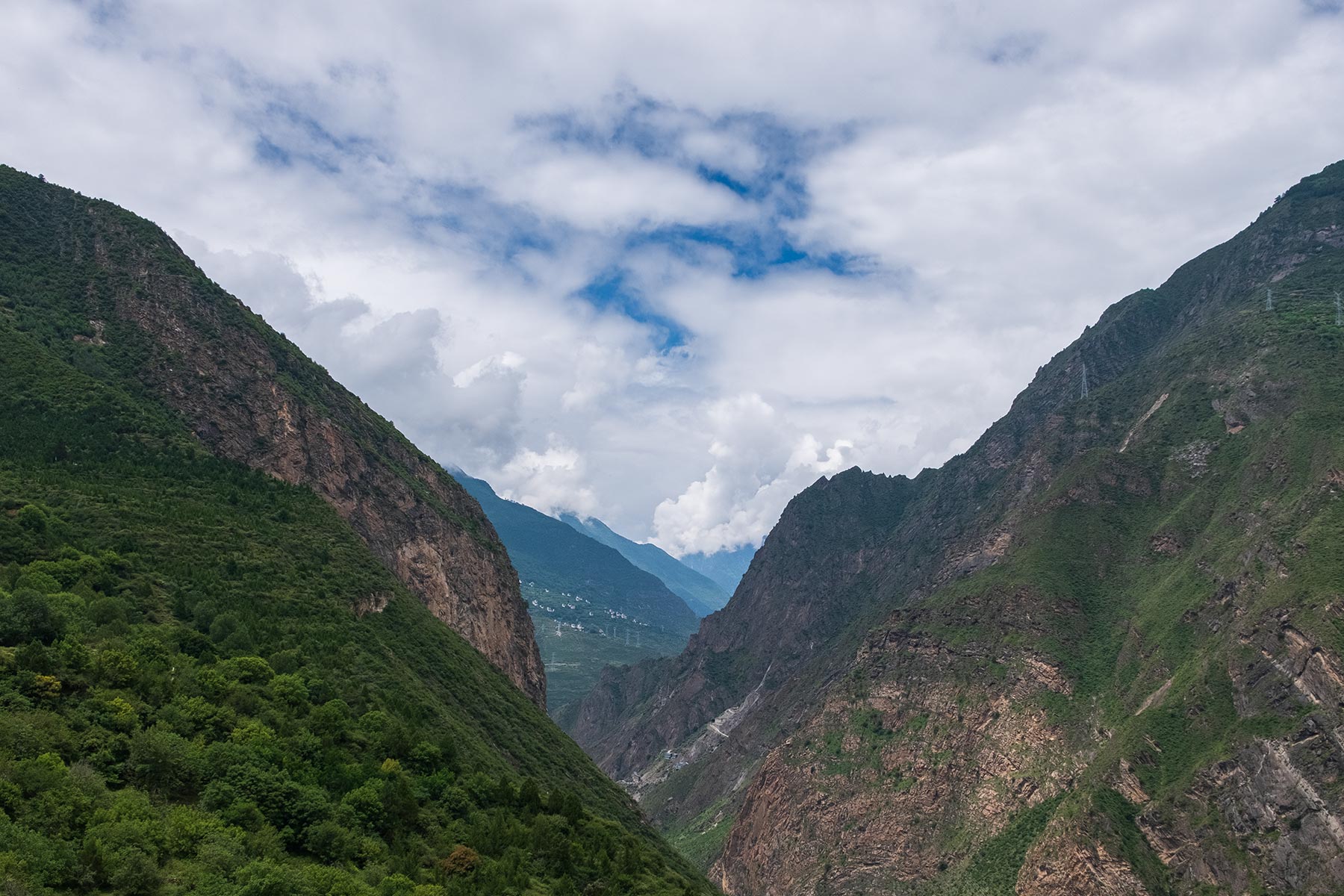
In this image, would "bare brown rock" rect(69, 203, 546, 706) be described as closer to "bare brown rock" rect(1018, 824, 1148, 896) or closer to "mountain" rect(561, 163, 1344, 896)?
"mountain" rect(561, 163, 1344, 896)

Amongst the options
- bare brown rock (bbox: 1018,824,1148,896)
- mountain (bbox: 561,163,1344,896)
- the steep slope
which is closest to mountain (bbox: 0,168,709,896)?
the steep slope

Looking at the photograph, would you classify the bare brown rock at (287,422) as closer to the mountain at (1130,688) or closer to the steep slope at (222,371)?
the steep slope at (222,371)

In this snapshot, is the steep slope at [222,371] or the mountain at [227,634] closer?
the mountain at [227,634]

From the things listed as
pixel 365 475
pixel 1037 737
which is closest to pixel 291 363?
pixel 365 475

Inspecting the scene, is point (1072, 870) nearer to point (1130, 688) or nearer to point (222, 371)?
point (1130, 688)

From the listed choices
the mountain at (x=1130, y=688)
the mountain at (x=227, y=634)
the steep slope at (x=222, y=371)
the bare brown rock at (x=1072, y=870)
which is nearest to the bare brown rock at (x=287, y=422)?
the steep slope at (x=222, y=371)

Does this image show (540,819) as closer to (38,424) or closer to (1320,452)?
(38,424)
